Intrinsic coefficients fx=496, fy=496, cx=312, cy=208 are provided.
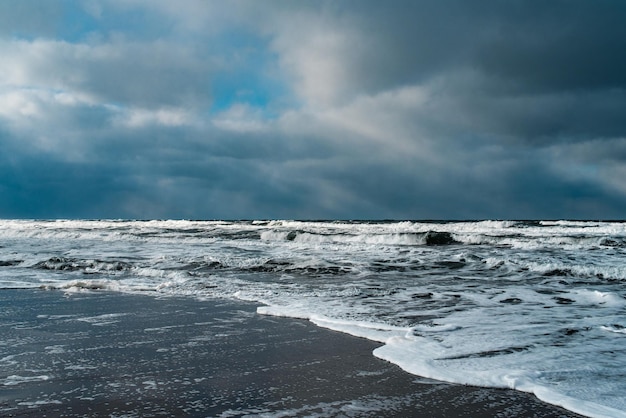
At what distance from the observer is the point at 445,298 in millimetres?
8117

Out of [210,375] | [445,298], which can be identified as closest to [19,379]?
[210,375]

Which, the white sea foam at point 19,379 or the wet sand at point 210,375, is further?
the white sea foam at point 19,379

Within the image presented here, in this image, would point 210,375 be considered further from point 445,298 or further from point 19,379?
Answer: point 445,298

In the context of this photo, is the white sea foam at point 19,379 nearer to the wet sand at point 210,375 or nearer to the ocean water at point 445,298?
the wet sand at point 210,375

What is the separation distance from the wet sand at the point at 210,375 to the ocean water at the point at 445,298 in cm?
42

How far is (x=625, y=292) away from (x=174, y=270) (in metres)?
9.69

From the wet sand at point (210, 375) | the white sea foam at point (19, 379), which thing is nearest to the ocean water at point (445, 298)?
the wet sand at point (210, 375)

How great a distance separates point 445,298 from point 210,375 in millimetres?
5156

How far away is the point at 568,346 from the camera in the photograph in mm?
4898

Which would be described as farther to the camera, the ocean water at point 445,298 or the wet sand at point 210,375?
the ocean water at point 445,298

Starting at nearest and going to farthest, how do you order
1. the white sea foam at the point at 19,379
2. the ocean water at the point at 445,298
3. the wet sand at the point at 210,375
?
the wet sand at the point at 210,375 → the white sea foam at the point at 19,379 → the ocean water at the point at 445,298

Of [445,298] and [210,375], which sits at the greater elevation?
[445,298]

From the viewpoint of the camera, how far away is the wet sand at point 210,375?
126 inches

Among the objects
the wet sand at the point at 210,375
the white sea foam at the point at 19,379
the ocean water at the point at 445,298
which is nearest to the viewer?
the wet sand at the point at 210,375
